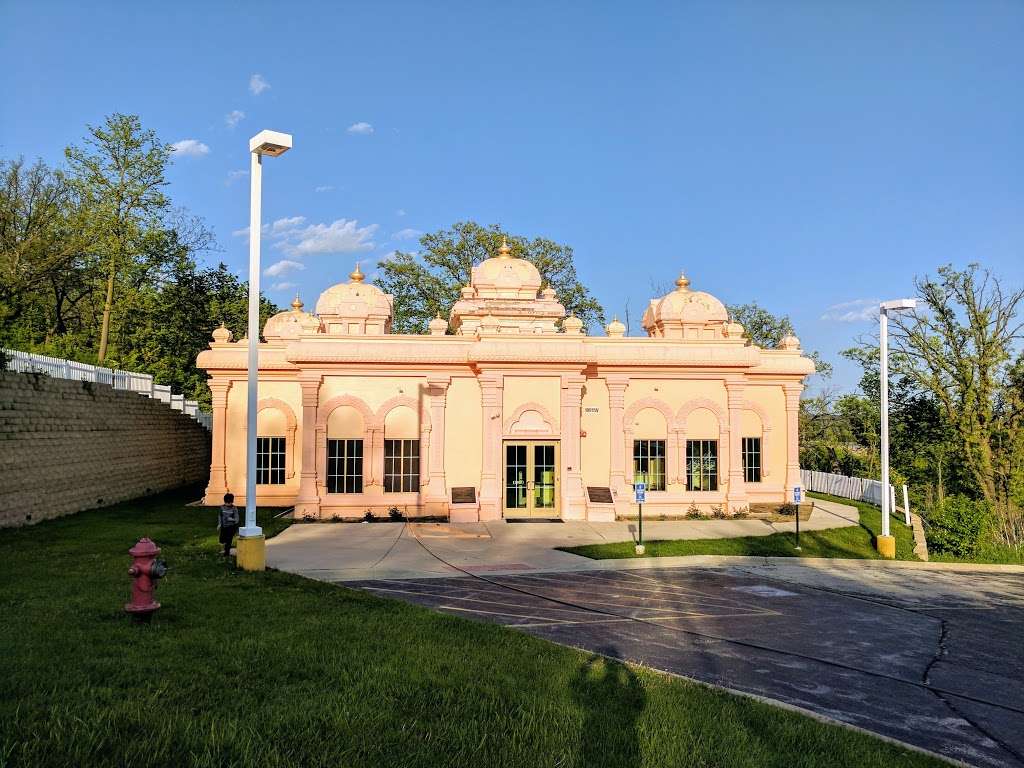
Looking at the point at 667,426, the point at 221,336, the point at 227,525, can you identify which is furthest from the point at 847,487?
the point at 227,525

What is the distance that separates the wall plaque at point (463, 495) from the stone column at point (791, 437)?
10.2 m

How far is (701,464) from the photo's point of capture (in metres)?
23.0

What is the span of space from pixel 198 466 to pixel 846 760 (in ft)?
99.2

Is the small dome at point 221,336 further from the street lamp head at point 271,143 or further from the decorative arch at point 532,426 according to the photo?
the street lamp head at point 271,143

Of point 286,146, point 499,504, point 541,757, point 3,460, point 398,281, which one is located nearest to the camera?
point 541,757

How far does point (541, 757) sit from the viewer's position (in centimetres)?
494

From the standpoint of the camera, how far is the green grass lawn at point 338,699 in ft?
15.9

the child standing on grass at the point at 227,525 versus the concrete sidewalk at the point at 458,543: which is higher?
the child standing on grass at the point at 227,525

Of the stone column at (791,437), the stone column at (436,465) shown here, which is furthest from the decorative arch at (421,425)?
the stone column at (791,437)

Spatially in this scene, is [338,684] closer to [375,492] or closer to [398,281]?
[375,492]

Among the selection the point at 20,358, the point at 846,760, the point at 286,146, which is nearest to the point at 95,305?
the point at 20,358

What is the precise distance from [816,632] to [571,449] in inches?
452

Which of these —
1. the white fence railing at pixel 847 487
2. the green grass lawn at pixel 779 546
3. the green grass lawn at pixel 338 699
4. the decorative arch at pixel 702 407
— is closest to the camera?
the green grass lawn at pixel 338 699

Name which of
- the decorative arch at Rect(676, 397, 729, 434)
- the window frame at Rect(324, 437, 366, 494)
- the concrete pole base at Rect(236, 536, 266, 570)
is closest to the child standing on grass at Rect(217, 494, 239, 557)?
the concrete pole base at Rect(236, 536, 266, 570)
